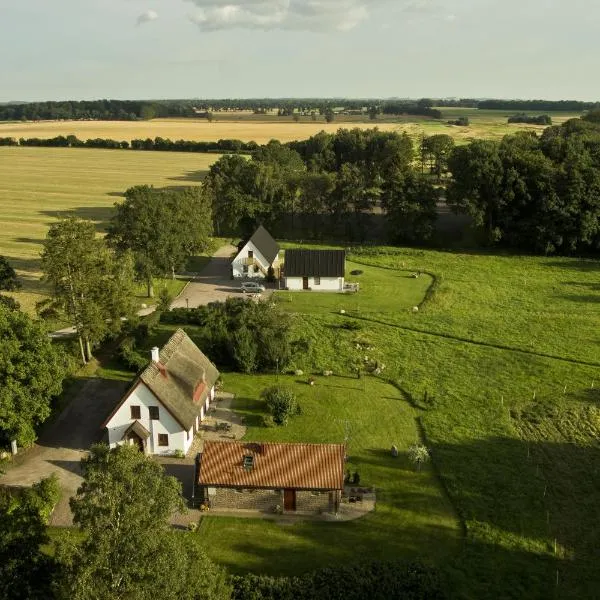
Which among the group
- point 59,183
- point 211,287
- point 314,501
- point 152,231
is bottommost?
point 314,501

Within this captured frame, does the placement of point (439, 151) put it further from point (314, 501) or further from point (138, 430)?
point (314, 501)

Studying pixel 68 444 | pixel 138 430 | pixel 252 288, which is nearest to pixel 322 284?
pixel 252 288

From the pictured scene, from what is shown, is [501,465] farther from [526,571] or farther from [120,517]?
[120,517]

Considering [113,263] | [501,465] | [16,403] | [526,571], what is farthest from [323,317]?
[526,571]

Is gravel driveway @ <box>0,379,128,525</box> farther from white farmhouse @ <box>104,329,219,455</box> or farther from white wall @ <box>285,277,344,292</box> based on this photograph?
white wall @ <box>285,277,344,292</box>

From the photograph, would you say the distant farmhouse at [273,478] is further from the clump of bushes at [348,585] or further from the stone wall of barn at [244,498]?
the clump of bushes at [348,585]

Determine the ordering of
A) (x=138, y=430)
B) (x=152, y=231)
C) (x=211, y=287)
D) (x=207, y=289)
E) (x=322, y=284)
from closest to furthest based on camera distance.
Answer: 1. (x=138, y=430)
2. (x=152, y=231)
3. (x=322, y=284)
4. (x=207, y=289)
5. (x=211, y=287)
